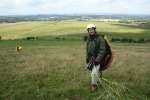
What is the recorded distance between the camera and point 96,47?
9266mm

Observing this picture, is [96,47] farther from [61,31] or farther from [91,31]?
[61,31]

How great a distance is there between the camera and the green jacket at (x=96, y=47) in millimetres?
8945

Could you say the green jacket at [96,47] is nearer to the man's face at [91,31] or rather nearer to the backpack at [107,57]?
the backpack at [107,57]

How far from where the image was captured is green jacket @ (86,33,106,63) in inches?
352

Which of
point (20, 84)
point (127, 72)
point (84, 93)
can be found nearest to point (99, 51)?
point (84, 93)

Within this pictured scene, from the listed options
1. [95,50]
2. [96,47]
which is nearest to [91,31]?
[96,47]

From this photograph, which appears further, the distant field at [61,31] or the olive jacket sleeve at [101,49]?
the distant field at [61,31]

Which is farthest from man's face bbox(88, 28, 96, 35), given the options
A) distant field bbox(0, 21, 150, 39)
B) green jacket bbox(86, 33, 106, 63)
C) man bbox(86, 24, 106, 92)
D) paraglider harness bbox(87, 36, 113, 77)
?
distant field bbox(0, 21, 150, 39)

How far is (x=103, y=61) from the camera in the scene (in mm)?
9133

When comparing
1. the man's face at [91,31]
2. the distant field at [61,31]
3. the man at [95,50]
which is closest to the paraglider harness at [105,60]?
the man at [95,50]

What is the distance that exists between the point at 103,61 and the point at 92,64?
0.41m

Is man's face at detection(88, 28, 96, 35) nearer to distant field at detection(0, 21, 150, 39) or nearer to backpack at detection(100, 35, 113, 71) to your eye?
backpack at detection(100, 35, 113, 71)

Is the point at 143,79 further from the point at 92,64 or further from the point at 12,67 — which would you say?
the point at 12,67

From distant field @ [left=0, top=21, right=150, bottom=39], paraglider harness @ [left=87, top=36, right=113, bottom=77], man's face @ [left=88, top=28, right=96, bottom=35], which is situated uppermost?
man's face @ [left=88, top=28, right=96, bottom=35]
